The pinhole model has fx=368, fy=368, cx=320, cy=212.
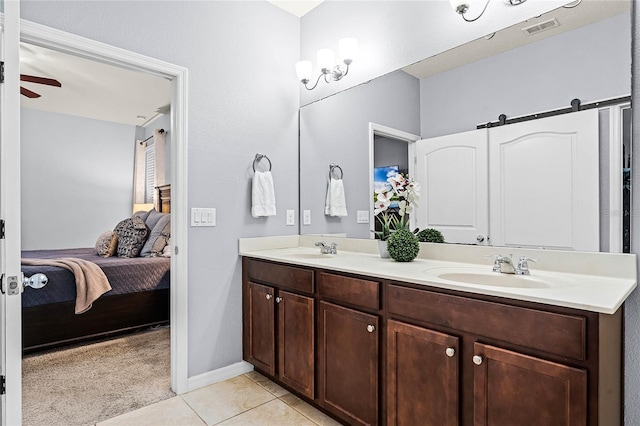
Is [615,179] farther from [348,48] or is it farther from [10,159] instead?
[10,159]

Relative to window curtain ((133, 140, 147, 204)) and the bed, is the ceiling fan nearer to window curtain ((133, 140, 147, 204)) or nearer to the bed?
the bed

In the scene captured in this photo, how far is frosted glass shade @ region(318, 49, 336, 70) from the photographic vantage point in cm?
261

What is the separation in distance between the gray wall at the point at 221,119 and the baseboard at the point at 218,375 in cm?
3

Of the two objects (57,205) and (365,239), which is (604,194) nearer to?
(365,239)

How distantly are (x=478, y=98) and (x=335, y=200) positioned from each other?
117 cm

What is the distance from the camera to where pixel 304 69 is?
2740 millimetres

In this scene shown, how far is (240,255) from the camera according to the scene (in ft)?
8.54

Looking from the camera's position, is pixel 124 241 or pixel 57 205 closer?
pixel 124 241

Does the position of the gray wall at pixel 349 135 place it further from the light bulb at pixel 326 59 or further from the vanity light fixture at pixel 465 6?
the vanity light fixture at pixel 465 6

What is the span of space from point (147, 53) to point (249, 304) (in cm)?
170

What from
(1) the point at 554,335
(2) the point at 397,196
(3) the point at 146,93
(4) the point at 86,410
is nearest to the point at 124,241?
(3) the point at 146,93

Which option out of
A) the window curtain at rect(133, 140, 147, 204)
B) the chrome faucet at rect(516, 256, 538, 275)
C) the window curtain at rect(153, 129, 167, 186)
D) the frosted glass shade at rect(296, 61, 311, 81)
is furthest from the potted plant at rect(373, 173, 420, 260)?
the window curtain at rect(133, 140, 147, 204)

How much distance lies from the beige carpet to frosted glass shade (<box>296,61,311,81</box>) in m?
2.34

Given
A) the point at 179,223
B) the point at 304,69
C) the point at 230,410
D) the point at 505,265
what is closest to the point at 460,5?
the point at 304,69
